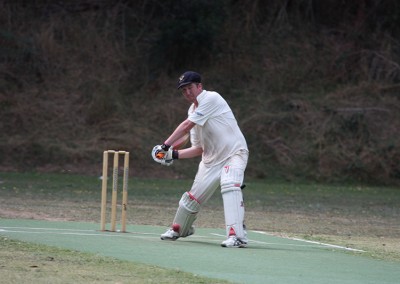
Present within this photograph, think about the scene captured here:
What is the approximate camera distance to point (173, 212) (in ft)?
50.8

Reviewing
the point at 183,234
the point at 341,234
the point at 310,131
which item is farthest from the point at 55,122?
the point at 183,234

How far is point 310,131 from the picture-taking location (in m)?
26.6

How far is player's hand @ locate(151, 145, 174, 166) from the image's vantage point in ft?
31.8

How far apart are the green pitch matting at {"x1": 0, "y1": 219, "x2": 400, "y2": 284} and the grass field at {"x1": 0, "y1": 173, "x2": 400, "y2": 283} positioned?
0.42 metres

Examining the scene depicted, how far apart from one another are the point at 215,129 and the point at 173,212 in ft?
18.6

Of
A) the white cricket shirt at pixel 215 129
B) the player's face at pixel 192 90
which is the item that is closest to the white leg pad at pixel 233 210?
the white cricket shirt at pixel 215 129

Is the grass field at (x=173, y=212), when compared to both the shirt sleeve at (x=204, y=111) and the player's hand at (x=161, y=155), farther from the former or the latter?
the shirt sleeve at (x=204, y=111)

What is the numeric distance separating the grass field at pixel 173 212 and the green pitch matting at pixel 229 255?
42cm

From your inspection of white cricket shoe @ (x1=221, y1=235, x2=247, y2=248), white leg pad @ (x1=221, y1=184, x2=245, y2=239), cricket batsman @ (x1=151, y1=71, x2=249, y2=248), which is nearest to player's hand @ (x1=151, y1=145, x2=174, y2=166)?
cricket batsman @ (x1=151, y1=71, x2=249, y2=248)

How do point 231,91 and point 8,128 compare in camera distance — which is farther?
point 231,91

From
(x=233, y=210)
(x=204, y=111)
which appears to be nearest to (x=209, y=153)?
(x=204, y=111)

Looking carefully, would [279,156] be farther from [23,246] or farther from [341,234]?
[23,246]

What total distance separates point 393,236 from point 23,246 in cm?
609

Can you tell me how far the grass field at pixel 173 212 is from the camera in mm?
7457
